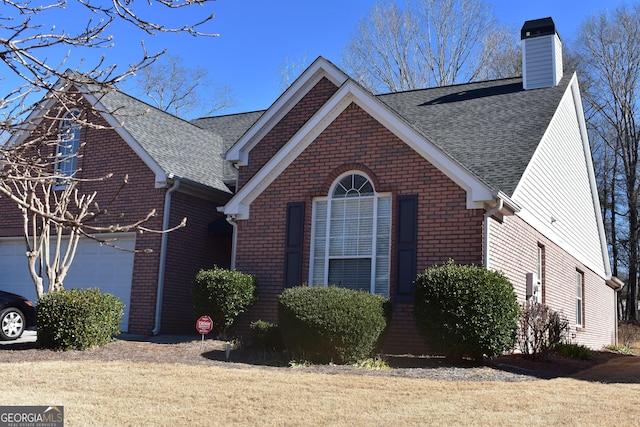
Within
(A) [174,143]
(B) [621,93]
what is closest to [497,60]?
(B) [621,93]

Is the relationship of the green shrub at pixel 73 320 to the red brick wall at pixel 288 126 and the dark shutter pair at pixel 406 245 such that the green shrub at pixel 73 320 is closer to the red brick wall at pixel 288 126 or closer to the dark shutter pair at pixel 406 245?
the dark shutter pair at pixel 406 245

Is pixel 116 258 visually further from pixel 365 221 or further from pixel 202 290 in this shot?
pixel 365 221

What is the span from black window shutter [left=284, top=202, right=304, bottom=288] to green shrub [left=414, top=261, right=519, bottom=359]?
3301 millimetres

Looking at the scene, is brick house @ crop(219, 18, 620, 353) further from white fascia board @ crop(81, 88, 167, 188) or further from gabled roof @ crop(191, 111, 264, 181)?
gabled roof @ crop(191, 111, 264, 181)

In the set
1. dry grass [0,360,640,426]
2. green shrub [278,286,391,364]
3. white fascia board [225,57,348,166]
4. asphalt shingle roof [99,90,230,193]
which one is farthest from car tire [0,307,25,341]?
white fascia board [225,57,348,166]

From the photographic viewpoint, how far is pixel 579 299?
1925 centimetres

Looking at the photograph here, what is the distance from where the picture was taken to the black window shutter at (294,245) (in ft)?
44.6

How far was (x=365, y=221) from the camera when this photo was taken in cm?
1330

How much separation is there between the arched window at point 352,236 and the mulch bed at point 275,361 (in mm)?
1845

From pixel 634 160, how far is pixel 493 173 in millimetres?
25675

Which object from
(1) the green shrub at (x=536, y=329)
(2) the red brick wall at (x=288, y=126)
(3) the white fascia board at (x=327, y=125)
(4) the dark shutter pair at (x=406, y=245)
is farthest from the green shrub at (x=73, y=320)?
(1) the green shrub at (x=536, y=329)
